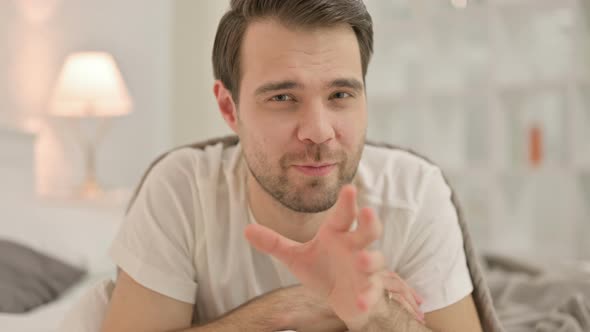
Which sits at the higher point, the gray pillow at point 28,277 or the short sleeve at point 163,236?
the short sleeve at point 163,236

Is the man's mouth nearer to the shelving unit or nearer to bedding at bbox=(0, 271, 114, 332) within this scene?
bedding at bbox=(0, 271, 114, 332)

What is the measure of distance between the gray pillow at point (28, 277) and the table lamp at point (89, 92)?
1.12 meters

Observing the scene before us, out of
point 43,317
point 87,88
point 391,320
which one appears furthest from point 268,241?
point 87,88

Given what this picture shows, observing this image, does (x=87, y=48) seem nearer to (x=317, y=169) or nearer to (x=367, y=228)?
(x=317, y=169)

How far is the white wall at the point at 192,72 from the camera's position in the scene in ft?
12.4

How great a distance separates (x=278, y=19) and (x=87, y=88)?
79.5 inches

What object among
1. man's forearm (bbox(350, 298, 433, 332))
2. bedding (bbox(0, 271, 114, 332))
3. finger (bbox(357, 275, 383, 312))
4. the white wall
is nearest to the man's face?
man's forearm (bbox(350, 298, 433, 332))

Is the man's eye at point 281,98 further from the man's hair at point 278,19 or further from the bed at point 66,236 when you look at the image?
the bed at point 66,236

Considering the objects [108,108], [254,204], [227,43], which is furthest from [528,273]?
[108,108]

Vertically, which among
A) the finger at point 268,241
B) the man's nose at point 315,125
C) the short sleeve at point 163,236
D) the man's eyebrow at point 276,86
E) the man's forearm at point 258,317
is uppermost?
the man's eyebrow at point 276,86

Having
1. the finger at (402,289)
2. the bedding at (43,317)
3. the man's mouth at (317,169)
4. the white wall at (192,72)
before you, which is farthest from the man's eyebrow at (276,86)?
the white wall at (192,72)

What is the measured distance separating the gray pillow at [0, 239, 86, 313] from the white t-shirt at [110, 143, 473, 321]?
1.95 feet

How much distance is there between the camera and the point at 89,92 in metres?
2.96

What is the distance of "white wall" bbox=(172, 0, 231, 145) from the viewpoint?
12.4 feet
